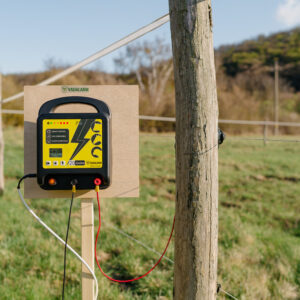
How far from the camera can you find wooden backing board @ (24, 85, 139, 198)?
1674 mm

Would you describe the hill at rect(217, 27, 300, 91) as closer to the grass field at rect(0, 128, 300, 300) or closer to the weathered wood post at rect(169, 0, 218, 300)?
the grass field at rect(0, 128, 300, 300)

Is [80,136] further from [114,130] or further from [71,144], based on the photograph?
[114,130]

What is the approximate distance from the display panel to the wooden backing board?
0.44ft

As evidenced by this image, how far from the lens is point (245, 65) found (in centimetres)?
4194

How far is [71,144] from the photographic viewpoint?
157cm

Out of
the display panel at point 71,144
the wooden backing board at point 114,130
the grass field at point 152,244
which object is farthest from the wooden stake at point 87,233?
the grass field at point 152,244

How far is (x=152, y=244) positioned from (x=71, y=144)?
7.11 ft

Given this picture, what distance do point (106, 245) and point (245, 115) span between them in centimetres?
1633

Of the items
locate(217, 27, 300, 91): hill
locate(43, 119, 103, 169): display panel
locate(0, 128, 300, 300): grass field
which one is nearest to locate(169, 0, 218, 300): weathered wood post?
locate(43, 119, 103, 169): display panel

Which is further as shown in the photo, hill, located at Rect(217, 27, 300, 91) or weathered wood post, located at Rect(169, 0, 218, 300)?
hill, located at Rect(217, 27, 300, 91)

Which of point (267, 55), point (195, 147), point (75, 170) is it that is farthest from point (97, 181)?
point (267, 55)

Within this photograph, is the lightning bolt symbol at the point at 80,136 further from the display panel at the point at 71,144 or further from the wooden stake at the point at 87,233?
the wooden stake at the point at 87,233

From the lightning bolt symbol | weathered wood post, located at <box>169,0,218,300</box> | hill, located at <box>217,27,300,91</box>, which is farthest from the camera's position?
hill, located at <box>217,27,300,91</box>

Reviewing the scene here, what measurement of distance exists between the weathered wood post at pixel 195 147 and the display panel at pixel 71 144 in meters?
0.38
